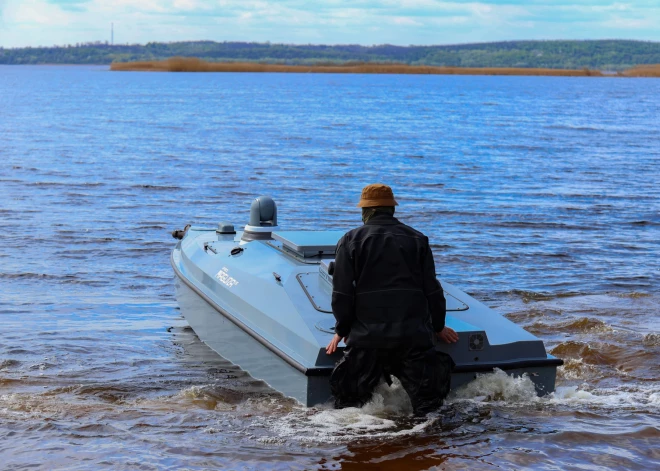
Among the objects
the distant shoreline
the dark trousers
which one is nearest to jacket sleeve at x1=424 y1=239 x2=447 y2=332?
the dark trousers

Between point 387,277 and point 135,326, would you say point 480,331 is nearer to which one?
point 387,277

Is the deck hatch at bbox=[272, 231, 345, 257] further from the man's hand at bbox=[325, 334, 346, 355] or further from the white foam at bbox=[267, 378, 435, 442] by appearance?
the white foam at bbox=[267, 378, 435, 442]

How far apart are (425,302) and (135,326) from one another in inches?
182

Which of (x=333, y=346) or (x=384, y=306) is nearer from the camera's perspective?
(x=384, y=306)

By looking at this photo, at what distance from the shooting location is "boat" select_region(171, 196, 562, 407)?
6723 millimetres

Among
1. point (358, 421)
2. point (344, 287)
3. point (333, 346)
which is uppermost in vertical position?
point (344, 287)

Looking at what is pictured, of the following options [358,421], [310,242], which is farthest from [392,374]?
[310,242]

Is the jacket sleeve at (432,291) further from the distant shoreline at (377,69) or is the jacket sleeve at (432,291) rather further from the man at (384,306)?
the distant shoreline at (377,69)

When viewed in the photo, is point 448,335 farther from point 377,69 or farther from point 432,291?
point 377,69

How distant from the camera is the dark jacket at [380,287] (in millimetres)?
6109

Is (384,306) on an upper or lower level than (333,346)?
upper

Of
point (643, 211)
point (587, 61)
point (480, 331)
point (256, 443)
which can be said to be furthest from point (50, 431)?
point (587, 61)

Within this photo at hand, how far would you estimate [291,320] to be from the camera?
7020mm

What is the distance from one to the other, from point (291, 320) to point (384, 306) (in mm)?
1117
